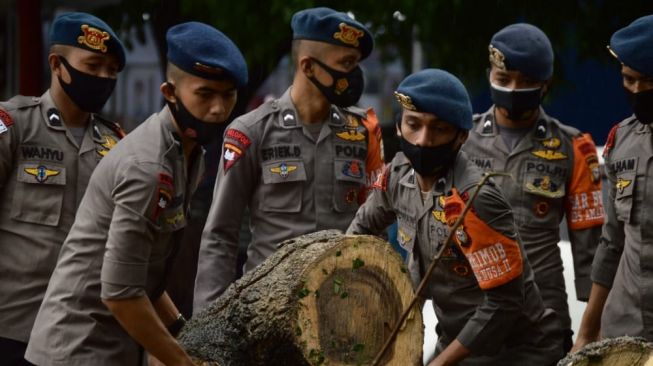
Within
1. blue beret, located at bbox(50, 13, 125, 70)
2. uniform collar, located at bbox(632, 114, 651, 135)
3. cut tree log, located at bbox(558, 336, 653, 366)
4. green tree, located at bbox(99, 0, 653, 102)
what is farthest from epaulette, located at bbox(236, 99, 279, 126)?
green tree, located at bbox(99, 0, 653, 102)

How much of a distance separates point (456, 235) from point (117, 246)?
1.30 m

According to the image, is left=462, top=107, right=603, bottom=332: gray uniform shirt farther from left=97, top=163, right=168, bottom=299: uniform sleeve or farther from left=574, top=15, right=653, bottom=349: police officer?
left=97, top=163, right=168, bottom=299: uniform sleeve

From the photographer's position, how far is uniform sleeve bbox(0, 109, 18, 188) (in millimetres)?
Answer: 5750

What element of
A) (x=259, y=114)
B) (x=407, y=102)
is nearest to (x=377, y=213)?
(x=407, y=102)

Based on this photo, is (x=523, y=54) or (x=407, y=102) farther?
(x=523, y=54)

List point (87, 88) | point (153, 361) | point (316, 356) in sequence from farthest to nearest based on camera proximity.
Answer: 1. point (87, 88)
2. point (153, 361)
3. point (316, 356)

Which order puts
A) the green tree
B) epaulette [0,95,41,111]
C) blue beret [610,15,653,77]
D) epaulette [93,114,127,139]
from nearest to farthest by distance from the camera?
blue beret [610,15,653,77] < epaulette [0,95,41,111] < epaulette [93,114,127,139] < the green tree

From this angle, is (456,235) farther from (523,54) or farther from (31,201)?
(31,201)

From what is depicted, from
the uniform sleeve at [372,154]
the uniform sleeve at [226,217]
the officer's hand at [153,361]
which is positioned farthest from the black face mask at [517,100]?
the officer's hand at [153,361]

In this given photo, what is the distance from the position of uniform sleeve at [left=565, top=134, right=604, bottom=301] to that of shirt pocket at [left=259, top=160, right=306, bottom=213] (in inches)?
50.2

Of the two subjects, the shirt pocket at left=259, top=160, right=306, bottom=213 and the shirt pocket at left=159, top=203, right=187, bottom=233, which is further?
the shirt pocket at left=259, top=160, right=306, bottom=213

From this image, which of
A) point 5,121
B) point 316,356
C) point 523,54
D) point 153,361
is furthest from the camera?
point 523,54

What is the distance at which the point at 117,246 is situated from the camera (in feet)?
15.0

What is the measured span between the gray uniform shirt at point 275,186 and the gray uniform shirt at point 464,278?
0.49m
